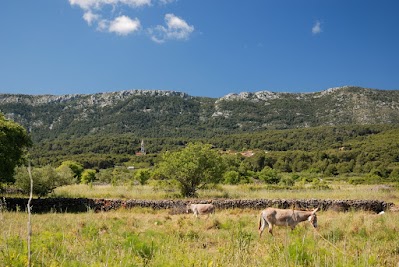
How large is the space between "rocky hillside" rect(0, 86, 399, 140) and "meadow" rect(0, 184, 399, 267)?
12059cm

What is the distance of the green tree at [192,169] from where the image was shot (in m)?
25.5

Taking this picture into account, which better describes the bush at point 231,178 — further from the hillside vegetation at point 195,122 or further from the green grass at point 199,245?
the hillside vegetation at point 195,122

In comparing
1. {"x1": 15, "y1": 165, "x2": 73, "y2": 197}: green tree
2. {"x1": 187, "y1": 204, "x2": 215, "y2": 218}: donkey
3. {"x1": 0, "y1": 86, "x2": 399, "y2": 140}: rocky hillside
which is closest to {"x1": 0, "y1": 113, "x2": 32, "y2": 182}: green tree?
{"x1": 15, "y1": 165, "x2": 73, "y2": 197}: green tree

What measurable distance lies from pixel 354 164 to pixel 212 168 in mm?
53623

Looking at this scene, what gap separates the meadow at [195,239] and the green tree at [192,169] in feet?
4.56

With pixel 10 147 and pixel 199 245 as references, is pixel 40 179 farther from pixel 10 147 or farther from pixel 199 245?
pixel 199 245

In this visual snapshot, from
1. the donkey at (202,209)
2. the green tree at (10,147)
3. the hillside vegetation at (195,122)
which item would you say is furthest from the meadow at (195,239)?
the hillside vegetation at (195,122)

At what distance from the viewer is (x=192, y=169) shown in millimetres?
25031

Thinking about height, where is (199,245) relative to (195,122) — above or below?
below

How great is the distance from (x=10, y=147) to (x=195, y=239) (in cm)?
1573

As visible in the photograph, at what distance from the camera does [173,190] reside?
29484 mm

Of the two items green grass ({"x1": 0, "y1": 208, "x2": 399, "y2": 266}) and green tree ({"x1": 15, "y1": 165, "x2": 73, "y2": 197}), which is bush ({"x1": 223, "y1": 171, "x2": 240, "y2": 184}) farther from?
green grass ({"x1": 0, "y1": 208, "x2": 399, "y2": 266})

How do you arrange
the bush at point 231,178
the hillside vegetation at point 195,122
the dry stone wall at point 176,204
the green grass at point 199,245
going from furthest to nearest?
the hillside vegetation at point 195,122 < the bush at point 231,178 < the dry stone wall at point 176,204 < the green grass at point 199,245

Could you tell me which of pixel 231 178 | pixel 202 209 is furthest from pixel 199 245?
pixel 231 178
